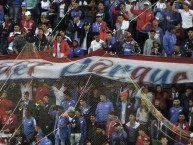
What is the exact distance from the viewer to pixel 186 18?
27.1 metres

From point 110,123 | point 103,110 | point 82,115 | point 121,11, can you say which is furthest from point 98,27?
point 110,123

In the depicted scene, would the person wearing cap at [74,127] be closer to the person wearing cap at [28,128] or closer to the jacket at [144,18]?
the person wearing cap at [28,128]

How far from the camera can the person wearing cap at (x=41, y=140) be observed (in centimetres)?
2078

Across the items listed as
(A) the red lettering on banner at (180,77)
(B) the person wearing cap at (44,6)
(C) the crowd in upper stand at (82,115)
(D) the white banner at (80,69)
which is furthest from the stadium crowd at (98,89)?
(B) the person wearing cap at (44,6)

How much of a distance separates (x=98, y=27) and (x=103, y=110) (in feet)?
22.4

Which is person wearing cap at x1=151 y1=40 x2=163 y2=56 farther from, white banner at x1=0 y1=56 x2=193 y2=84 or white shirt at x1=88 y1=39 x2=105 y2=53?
white banner at x1=0 y1=56 x2=193 y2=84

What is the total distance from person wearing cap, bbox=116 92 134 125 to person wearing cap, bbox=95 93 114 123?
167 mm

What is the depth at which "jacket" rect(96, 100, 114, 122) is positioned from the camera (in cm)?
2069

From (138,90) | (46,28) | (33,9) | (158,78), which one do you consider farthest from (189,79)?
(33,9)

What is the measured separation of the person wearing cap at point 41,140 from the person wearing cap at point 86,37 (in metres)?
5.96

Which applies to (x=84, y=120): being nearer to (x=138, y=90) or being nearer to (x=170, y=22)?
(x=138, y=90)

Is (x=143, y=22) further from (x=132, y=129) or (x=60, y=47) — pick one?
(x=132, y=129)

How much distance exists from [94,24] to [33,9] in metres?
2.84

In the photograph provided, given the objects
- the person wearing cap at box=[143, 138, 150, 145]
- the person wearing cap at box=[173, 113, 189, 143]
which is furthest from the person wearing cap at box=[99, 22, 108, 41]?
the person wearing cap at box=[143, 138, 150, 145]
